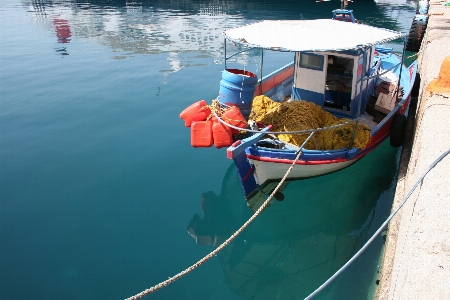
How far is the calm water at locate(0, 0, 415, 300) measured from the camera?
A: 715 cm

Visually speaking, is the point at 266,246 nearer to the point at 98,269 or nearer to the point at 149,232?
the point at 149,232

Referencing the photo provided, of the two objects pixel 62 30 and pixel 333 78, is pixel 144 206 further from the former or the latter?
pixel 62 30

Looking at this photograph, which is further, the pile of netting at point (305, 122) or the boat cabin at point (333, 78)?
the boat cabin at point (333, 78)

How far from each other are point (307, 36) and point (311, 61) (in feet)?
5.03

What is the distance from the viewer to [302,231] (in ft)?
28.0

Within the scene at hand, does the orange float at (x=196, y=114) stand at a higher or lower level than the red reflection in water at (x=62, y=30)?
lower

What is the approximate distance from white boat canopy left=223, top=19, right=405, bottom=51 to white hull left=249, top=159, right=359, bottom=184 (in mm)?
2669

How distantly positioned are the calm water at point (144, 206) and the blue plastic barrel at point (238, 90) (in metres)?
2.44

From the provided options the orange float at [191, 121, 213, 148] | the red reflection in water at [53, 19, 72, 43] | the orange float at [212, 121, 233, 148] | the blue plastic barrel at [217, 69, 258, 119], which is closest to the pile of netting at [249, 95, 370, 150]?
the blue plastic barrel at [217, 69, 258, 119]

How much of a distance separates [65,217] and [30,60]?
16099 mm

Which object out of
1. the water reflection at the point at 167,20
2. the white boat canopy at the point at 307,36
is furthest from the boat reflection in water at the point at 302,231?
the water reflection at the point at 167,20

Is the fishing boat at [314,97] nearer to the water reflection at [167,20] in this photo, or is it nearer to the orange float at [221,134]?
the orange float at [221,134]

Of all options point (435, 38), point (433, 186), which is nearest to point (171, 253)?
point (433, 186)

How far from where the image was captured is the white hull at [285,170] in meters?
8.32
